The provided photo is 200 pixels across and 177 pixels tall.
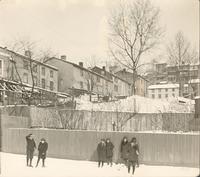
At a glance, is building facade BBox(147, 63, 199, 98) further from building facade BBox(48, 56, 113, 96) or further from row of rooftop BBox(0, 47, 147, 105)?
building facade BBox(48, 56, 113, 96)

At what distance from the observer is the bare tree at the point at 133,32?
1.46 metres

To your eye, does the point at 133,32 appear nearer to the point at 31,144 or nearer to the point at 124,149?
the point at 124,149

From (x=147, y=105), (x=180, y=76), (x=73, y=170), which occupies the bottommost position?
(x=73, y=170)

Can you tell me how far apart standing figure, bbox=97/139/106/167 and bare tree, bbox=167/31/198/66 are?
0.39 m

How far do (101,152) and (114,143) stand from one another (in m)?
0.06

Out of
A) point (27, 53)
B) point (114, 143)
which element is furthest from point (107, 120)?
point (27, 53)

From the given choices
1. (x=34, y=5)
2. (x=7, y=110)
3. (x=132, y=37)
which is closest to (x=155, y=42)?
(x=132, y=37)

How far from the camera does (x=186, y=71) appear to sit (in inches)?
55.2

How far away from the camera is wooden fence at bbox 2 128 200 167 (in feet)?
4.45

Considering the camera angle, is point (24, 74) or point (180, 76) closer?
point (180, 76)

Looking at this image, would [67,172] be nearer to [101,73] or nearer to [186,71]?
[101,73]

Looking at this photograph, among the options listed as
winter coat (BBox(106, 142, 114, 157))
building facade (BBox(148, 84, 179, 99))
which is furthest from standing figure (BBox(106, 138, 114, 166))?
building facade (BBox(148, 84, 179, 99))

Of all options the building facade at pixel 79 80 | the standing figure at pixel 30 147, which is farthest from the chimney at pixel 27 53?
the standing figure at pixel 30 147

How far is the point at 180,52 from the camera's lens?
145cm
